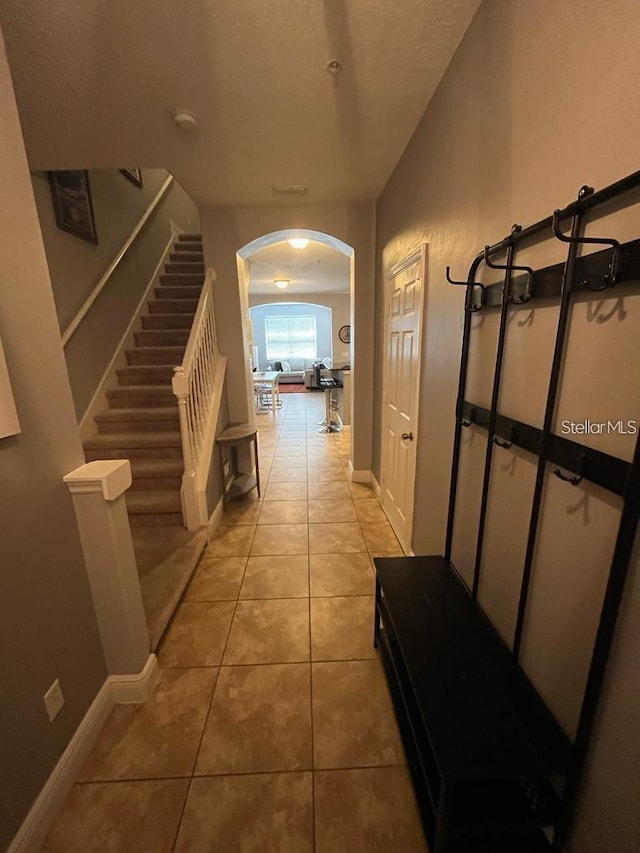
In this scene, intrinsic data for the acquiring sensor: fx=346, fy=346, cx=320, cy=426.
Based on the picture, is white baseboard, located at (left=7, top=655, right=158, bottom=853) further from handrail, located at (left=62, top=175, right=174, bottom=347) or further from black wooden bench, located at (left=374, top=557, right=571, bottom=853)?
handrail, located at (left=62, top=175, right=174, bottom=347)

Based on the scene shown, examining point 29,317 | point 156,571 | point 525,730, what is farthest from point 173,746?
point 29,317

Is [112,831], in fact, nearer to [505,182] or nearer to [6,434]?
A: [6,434]

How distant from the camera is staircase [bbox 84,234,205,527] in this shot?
→ 2791mm

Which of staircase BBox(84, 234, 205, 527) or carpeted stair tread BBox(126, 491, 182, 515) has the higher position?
staircase BBox(84, 234, 205, 527)

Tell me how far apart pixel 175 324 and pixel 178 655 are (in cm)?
352

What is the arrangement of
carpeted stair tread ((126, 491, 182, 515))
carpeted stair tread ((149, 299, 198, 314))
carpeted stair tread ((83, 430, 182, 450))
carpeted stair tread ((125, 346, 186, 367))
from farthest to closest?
carpeted stair tread ((149, 299, 198, 314)), carpeted stair tread ((125, 346, 186, 367)), carpeted stair tread ((83, 430, 182, 450)), carpeted stair tread ((126, 491, 182, 515))

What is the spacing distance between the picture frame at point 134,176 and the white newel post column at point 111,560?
13.6 feet

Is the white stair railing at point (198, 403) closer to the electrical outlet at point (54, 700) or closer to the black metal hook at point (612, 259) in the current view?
the electrical outlet at point (54, 700)

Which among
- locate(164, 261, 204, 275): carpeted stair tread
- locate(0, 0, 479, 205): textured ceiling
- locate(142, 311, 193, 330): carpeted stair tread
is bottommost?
locate(142, 311, 193, 330): carpeted stair tread

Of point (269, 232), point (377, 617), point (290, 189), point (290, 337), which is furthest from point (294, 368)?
point (377, 617)

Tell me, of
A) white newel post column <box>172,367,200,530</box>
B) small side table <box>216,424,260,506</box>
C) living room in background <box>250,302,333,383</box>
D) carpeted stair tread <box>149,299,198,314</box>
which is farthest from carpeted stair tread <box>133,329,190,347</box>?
living room in background <box>250,302,333,383</box>

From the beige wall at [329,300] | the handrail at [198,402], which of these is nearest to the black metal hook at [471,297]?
the handrail at [198,402]

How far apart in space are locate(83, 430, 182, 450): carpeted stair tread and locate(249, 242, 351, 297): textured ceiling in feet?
10.6

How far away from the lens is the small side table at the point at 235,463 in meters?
3.28
